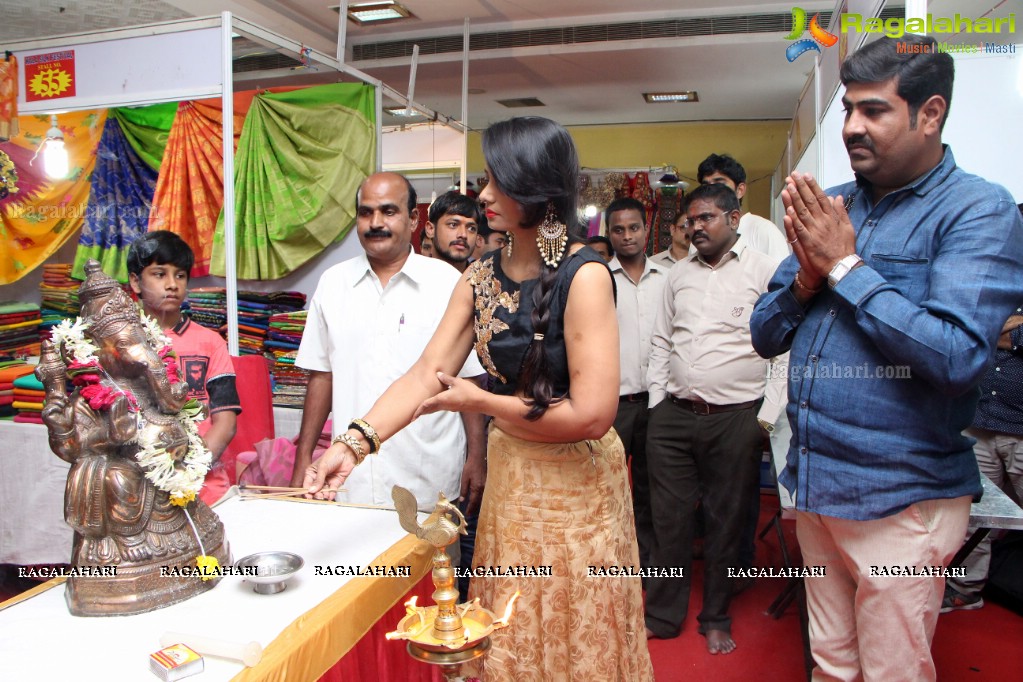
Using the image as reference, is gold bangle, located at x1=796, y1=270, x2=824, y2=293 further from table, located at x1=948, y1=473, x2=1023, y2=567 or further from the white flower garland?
the white flower garland

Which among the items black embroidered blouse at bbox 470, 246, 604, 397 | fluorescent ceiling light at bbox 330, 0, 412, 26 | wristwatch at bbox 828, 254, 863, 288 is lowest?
black embroidered blouse at bbox 470, 246, 604, 397

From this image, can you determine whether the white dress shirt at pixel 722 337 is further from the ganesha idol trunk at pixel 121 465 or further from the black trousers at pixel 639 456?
the ganesha idol trunk at pixel 121 465

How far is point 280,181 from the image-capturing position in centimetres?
361

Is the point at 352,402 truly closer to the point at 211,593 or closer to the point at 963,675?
the point at 211,593

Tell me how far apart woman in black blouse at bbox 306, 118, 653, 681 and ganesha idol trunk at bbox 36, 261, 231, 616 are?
9.4 inches

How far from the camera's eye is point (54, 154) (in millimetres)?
3133

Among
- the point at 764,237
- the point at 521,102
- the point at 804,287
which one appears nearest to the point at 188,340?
the point at 804,287

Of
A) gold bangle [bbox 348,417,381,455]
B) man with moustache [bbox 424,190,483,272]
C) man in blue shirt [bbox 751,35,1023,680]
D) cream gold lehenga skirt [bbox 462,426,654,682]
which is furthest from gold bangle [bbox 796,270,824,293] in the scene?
man with moustache [bbox 424,190,483,272]

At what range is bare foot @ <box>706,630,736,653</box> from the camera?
2876 millimetres

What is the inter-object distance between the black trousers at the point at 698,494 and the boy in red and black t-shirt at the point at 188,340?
1.66 metres

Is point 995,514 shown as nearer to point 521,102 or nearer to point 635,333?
point 635,333

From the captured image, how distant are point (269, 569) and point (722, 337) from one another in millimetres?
2064

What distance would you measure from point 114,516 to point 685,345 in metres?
2.23

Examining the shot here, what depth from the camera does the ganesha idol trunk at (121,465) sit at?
1267mm
